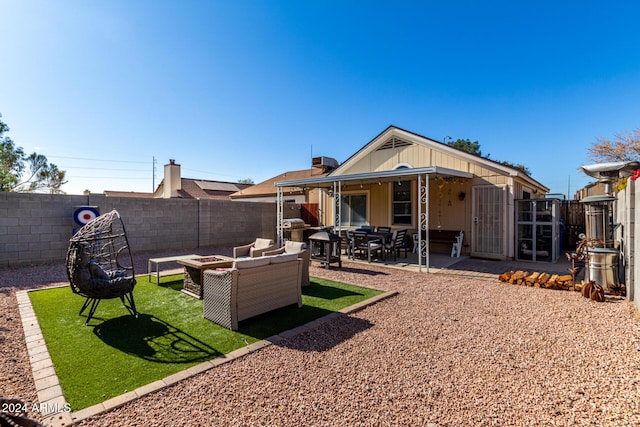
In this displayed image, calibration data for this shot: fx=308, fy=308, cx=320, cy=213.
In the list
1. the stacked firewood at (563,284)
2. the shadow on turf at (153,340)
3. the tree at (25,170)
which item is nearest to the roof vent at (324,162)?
the stacked firewood at (563,284)

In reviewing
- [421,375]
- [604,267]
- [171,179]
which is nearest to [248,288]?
[421,375]

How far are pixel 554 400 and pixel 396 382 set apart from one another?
1269 millimetres

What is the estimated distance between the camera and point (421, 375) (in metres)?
2.96

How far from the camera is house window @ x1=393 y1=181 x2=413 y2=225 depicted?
11716 mm

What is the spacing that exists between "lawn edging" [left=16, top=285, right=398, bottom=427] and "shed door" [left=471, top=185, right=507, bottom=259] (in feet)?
24.3

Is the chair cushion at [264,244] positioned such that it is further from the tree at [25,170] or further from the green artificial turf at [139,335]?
the tree at [25,170]

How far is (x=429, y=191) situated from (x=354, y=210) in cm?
324

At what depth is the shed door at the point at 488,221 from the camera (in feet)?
31.6

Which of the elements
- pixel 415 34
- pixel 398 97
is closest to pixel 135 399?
pixel 415 34

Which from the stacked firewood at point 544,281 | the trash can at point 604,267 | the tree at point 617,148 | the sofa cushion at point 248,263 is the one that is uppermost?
the tree at point 617,148

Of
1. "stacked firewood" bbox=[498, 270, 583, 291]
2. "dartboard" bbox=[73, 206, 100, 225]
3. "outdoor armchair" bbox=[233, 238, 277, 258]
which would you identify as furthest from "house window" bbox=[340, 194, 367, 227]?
"dartboard" bbox=[73, 206, 100, 225]

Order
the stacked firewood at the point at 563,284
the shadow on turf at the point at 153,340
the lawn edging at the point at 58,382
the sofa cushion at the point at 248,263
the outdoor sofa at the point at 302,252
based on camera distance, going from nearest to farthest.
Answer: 1. the lawn edging at the point at 58,382
2. the shadow on turf at the point at 153,340
3. the sofa cushion at the point at 248,263
4. the stacked firewood at the point at 563,284
5. the outdoor sofa at the point at 302,252

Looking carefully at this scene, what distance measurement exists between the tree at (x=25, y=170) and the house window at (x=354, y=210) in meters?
13.0

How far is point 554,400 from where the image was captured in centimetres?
255
